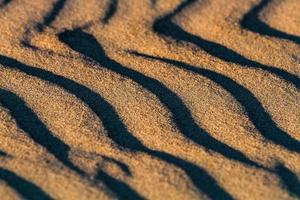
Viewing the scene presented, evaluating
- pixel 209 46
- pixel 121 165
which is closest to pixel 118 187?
pixel 121 165

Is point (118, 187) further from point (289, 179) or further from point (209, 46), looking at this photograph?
point (209, 46)

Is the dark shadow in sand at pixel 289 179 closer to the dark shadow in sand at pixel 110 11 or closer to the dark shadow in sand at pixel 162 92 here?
the dark shadow in sand at pixel 162 92

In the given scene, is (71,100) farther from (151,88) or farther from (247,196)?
(247,196)

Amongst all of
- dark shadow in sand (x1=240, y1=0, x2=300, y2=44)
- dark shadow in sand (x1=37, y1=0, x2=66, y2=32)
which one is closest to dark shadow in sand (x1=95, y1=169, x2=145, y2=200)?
dark shadow in sand (x1=37, y1=0, x2=66, y2=32)

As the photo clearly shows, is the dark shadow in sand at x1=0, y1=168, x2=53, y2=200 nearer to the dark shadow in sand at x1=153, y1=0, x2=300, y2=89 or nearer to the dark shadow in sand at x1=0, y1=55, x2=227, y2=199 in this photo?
the dark shadow in sand at x1=0, y1=55, x2=227, y2=199

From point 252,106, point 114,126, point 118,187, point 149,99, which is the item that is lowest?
point 118,187

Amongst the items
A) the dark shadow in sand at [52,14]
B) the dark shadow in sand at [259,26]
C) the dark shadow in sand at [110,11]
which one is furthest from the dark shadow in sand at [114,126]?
the dark shadow in sand at [259,26]
